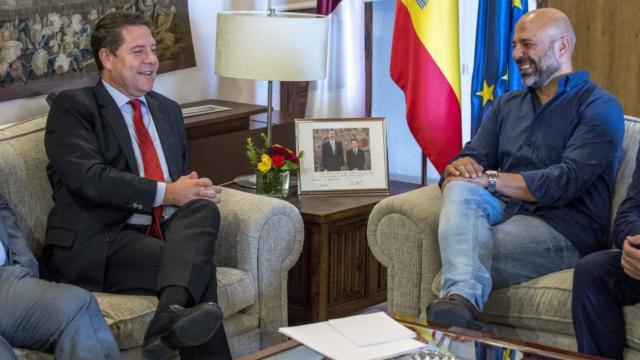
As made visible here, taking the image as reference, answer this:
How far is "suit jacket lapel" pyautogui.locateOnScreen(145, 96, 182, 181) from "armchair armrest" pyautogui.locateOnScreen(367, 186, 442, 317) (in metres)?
0.63

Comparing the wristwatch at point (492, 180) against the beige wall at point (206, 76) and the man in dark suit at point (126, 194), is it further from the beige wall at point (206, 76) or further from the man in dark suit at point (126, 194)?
the beige wall at point (206, 76)

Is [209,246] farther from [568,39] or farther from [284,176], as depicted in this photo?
[568,39]

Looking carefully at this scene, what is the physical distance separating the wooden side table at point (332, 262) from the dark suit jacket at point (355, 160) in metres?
0.11

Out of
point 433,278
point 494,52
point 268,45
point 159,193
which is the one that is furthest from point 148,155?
point 494,52

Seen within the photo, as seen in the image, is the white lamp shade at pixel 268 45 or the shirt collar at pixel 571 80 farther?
the white lamp shade at pixel 268 45

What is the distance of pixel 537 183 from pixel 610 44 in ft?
3.04

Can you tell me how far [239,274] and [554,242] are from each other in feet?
3.05

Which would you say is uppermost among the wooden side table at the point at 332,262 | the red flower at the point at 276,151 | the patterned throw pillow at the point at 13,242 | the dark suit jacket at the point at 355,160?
the red flower at the point at 276,151

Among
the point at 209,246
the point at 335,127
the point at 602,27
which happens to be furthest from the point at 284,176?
the point at 602,27

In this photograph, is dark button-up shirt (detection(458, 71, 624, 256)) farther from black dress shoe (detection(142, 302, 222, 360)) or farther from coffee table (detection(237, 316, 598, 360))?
black dress shoe (detection(142, 302, 222, 360))

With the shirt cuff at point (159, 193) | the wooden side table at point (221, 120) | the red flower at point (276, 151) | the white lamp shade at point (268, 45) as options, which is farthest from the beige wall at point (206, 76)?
the shirt cuff at point (159, 193)

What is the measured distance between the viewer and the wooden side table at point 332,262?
3236 millimetres

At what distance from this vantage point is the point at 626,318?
8.38 ft

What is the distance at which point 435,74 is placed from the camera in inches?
151
